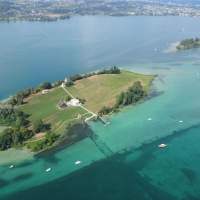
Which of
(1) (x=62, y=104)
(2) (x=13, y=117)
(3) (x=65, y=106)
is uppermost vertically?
(1) (x=62, y=104)

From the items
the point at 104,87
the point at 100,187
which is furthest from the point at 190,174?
the point at 104,87

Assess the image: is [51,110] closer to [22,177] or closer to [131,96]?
[131,96]

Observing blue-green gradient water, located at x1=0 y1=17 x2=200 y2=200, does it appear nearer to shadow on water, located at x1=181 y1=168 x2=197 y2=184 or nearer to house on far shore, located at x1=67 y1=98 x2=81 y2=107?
shadow on water, located at x1=181 y1=168 x2=197 y2=184

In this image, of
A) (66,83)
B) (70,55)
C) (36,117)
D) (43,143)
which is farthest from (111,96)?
(70,55)

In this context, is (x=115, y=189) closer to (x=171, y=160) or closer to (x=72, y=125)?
(x=171, y=160)

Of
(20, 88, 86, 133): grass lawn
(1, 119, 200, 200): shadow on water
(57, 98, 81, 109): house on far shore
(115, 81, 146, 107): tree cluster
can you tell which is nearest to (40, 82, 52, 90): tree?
(20, 88, 86, 133): grass lawn

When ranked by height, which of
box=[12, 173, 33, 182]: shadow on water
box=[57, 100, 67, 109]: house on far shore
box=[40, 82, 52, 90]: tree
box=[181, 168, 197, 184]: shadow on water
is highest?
box=[40, 82, 52, 90]: tree

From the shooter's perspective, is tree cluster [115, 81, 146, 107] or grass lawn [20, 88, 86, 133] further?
tree cluster [115, 81, 146, 107]
